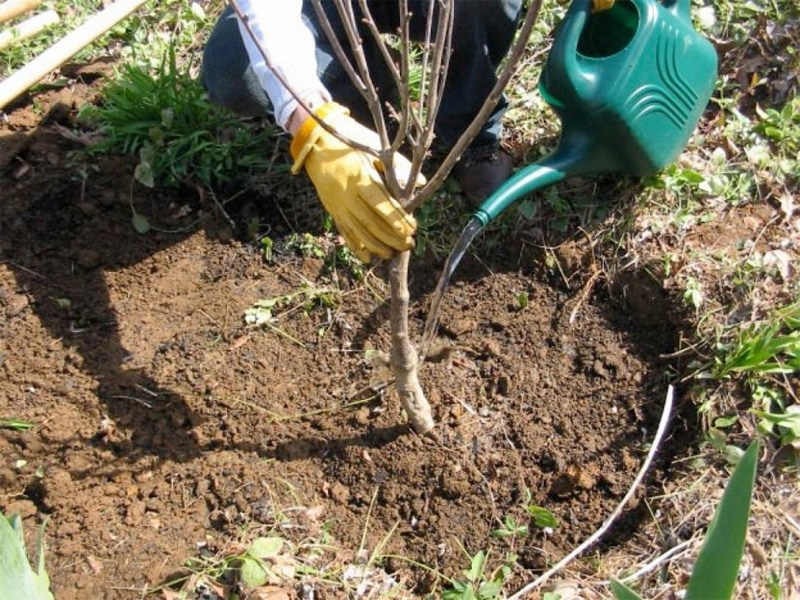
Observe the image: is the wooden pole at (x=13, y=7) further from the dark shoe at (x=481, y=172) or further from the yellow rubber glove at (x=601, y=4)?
the yellow rubber glove at (x=601, y=4)

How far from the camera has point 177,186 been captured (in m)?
2.14

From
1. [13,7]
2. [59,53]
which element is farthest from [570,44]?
[13,7]

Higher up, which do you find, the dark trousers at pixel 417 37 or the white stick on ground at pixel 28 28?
the white stick on ground at pixel 28 28

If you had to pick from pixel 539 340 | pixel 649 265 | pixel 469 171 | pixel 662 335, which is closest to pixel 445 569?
pixel 539 340

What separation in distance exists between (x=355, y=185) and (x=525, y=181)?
43 centimetres

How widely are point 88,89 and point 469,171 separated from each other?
1.28 m

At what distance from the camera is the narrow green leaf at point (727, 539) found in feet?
2.83

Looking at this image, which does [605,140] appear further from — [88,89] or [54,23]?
[54,23]

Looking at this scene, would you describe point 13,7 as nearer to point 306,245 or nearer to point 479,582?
point 306,245

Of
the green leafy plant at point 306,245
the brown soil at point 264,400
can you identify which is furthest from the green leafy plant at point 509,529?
the green leafy plant at point 306,245

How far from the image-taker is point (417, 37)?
2.10 meters

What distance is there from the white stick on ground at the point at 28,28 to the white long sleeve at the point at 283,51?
124 cm

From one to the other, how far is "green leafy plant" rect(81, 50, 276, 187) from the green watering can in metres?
0.83

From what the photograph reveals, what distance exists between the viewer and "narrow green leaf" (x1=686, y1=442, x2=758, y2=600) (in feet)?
2.83
